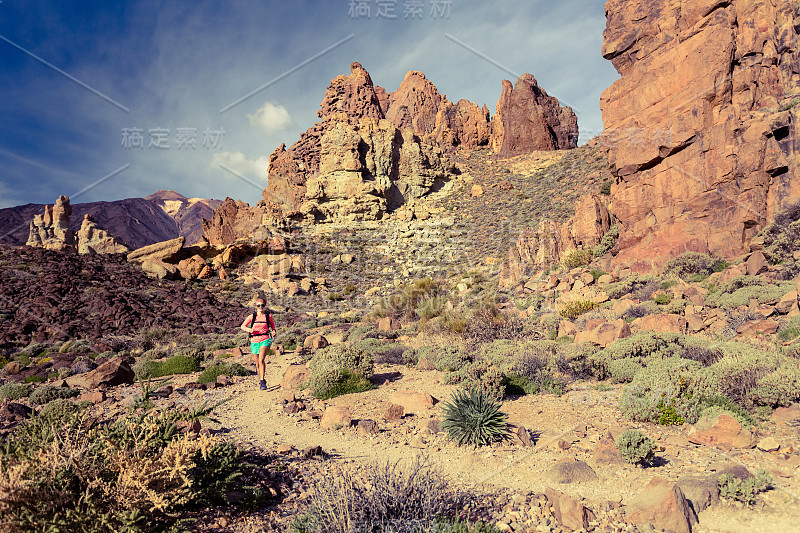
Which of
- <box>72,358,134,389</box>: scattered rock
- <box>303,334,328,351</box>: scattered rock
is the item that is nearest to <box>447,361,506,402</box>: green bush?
<box>303,334,328,351</box>: scattered rock

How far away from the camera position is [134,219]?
119 m

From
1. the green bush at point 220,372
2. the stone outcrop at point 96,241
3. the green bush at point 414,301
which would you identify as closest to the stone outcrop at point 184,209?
the stone outcrop at point 96,241

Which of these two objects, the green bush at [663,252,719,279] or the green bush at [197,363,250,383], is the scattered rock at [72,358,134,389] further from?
the green bush at [663,252,719,279]

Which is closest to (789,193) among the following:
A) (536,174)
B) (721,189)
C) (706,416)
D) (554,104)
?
(721,189)

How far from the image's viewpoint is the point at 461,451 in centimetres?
469

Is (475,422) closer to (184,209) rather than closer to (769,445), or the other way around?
(769,445)

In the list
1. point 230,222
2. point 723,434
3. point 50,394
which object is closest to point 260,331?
point 50,394

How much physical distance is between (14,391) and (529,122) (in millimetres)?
64748

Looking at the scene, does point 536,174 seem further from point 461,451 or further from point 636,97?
point 461,451

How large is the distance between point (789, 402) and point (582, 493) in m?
3.36

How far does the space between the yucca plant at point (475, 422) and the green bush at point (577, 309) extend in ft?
28.4

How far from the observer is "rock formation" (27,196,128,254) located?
33.5m

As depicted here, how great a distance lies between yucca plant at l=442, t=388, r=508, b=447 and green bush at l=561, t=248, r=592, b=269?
1441 cm

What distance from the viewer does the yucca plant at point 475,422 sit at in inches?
191
